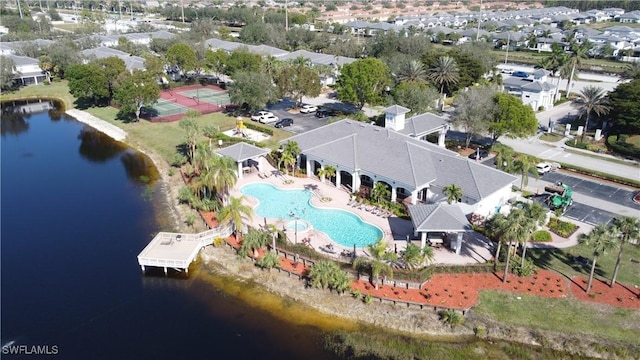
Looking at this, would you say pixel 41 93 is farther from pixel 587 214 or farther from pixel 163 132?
pixel 587 214

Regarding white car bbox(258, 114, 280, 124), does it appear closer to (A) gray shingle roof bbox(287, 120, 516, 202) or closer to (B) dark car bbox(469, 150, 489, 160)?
(A) gray shingle roof bbox(287, 120, 516, 202)

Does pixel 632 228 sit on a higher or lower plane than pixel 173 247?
higher

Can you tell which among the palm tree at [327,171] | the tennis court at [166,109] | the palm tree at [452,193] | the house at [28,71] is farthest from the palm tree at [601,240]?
the house at [28,71]

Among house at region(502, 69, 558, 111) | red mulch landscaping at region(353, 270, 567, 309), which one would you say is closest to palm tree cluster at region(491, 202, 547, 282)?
red mulch landscaping at region(353, 270, 567, 309)

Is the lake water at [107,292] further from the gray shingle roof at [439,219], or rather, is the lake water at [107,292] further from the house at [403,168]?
the house at [403,168]

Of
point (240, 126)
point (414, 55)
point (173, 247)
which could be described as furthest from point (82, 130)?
point (414, 55)

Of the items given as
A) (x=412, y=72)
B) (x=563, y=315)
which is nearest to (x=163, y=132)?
(x=412, y=72)

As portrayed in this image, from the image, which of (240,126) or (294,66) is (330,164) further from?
(294,66)
